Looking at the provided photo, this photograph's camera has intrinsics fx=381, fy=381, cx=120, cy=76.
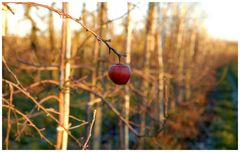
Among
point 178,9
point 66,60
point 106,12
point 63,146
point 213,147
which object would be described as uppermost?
point 178,9

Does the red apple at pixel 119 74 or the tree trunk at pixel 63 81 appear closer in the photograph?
the red apple at pixel 119 74

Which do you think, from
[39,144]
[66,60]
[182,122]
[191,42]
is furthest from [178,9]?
[66,60]

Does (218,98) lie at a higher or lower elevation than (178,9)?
lower

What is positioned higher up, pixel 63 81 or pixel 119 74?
pixel 119 74

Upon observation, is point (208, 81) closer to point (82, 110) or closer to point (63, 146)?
point (82, 110)

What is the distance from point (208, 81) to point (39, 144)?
27.6 ft

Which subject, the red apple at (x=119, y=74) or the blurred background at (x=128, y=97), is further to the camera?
the blurred background at (x=128, y=97)

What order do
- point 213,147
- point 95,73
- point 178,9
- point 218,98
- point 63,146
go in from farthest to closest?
point 218,98, point 178,9, point 213,147, point 95,73, point 63,146

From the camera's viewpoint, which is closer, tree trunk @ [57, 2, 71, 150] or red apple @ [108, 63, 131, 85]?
red apple @ [108, 63, 131, 85]

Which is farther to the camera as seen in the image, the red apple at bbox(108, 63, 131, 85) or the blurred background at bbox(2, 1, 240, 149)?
the blurred background at bbox(2, 1, 240, 149)

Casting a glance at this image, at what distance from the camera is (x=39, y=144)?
6.00 m

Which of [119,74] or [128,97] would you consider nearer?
[119,74]

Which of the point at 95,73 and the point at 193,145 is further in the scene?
the point at 193,145

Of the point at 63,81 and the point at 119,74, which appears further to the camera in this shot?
the point at 63,81
